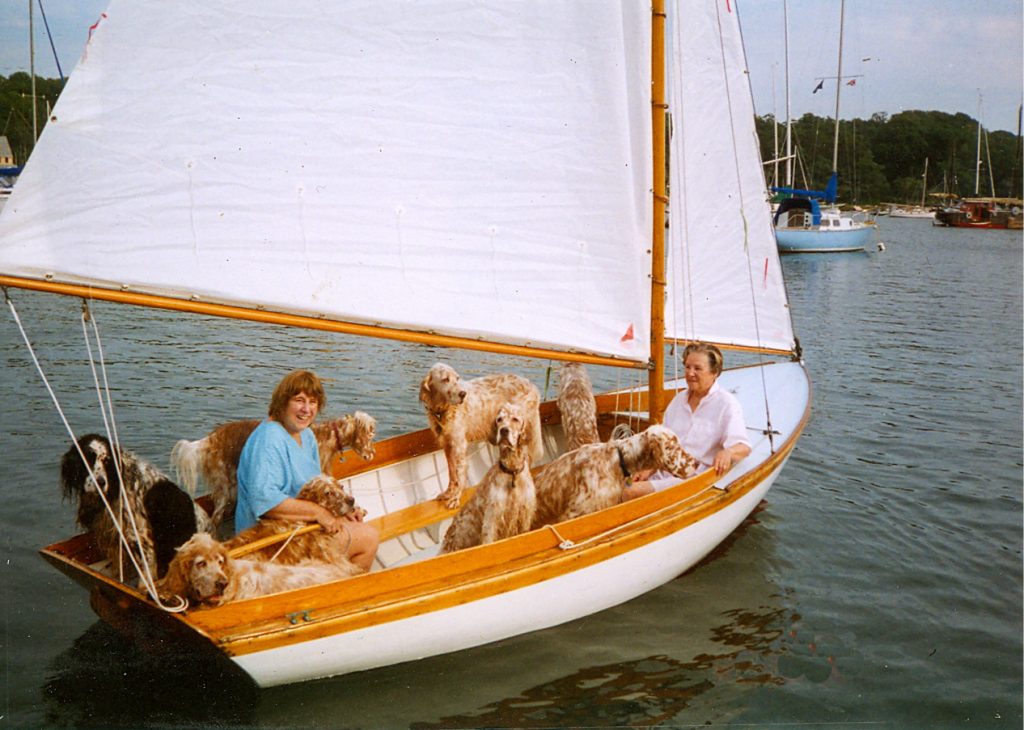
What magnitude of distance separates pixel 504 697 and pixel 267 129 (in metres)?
3.33

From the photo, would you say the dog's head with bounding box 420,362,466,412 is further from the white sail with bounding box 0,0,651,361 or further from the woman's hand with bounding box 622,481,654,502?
the woman's hand with bounding box 622,481,654,502

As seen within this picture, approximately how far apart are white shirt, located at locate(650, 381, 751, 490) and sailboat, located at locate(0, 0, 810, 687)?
0.65 ft

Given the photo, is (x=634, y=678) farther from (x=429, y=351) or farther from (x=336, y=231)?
(x=429, y=351)

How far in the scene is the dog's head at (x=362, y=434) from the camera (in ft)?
18.8

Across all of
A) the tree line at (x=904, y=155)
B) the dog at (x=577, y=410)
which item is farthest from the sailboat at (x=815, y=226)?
the dog at (x=577, y=410)

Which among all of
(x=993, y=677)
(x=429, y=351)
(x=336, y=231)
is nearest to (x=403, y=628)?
(x=336, y=231)

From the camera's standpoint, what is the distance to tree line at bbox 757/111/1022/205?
2420 centimetres

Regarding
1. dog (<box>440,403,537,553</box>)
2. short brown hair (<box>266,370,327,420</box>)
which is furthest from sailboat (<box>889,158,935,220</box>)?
short brown hair (<box>266,370,327,420</box>)

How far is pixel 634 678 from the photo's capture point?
525 centimetres

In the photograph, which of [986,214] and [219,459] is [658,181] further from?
[986,214]

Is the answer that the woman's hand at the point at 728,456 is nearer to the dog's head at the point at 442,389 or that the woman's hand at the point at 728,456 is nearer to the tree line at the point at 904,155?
the dog's head at the point at 442,389

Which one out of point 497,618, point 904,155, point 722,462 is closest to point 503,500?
point 497,618

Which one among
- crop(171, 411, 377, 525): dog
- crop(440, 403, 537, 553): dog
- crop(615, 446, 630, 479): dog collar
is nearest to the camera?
crop(440, 403, 537, 553): dog

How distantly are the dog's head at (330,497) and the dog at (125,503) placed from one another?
630 millimetres
